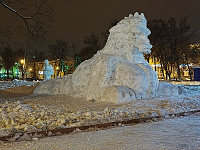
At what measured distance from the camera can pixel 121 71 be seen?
9695 mm

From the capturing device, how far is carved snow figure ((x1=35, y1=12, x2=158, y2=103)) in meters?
9.31

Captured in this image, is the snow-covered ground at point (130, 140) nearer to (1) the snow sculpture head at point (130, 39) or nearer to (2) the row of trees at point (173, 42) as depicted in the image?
(1) the snow sculpture head at point (130, 39)

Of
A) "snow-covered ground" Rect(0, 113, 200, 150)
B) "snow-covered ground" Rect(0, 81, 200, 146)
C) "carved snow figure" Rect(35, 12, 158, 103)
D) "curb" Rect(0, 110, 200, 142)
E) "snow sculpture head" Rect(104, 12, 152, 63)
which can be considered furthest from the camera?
"snow sculpture head" Rect(104, 12, 152, 63)

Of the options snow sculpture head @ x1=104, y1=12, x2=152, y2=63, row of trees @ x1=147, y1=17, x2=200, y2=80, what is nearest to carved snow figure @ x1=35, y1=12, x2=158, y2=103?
snow sculpture head @ x1=104, y1=12, x2=152, y2=63

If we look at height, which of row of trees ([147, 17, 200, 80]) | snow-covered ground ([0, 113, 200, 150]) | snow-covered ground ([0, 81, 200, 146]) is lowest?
snow-covered ground ([0, 113, 200, 150])

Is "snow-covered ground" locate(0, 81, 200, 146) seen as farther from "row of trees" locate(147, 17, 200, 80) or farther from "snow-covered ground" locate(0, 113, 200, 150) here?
"row of trees" locate(147, 17, 200, 80)

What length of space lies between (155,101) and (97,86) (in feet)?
7.71

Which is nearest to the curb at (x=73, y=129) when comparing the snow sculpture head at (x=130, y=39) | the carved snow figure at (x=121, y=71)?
the carved snow figure at (x=121, y=71)

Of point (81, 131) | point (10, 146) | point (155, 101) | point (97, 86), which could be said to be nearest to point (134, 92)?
point (155, 101)

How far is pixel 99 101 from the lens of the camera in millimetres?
9320

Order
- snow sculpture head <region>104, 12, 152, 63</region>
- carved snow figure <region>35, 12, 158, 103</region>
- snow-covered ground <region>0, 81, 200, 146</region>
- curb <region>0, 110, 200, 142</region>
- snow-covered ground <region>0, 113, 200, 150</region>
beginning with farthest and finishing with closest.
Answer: snow sculpture head <region>104, 12, 152, 63</region> < carved snow figure <region>35, 12, 158, 103</region> < snow-covered ground <region>0, 81, 200, 146</region> < curb <region>0, 110, 200, 142</region> < snow-covered ground <region>0, 113, 200, 150</region>

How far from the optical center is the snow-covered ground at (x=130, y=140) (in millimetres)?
4434

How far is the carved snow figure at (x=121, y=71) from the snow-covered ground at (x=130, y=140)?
3.11 m

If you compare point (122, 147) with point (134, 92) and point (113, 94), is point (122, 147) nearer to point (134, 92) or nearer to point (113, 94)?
point (113, 94)
